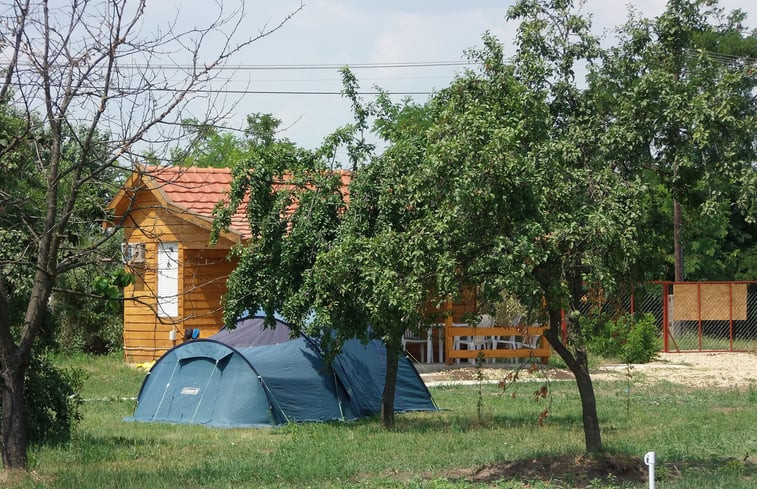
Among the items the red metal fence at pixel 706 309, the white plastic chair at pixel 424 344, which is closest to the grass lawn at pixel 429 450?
the white plastic chair at pixel 424 344

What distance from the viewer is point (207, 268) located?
22391mm

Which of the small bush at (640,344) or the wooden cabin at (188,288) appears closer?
the wooden cabin at (188,288)

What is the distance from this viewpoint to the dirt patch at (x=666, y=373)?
21047mm

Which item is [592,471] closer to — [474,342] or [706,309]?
[474,342]

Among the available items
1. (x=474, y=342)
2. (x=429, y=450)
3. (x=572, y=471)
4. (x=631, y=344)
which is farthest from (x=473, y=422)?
(x=631, y=344)

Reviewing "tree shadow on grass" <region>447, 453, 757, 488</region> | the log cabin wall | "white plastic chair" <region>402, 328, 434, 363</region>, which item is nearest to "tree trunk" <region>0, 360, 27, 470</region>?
"tree shadow on grass" <region>447, 453, 757, 488</region>

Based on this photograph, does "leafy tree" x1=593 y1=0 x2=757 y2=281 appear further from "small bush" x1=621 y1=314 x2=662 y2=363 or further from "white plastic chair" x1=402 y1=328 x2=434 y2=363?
"small bush" x1=621 y1=314 x2=662 y2=363

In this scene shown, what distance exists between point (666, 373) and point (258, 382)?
11308 mm

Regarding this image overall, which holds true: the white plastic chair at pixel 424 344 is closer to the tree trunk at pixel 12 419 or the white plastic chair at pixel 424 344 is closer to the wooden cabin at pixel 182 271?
the wooden cabin at pixel 182 271

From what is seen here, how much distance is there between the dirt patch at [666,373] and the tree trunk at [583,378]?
342 inches

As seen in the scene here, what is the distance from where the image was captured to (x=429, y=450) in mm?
12008

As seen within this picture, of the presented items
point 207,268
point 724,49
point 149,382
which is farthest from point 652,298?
point 149,382

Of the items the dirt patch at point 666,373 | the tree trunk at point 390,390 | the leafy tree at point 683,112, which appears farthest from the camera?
the dirt patch at point 666,373

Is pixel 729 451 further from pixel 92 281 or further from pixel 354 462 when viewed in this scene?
pixel 92 281
